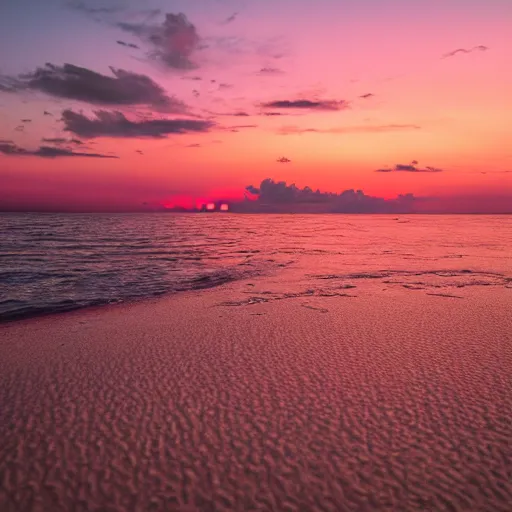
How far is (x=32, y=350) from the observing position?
37.8 ft

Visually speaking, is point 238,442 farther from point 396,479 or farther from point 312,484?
point 396,479

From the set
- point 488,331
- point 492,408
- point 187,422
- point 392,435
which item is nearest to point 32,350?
point 187,422

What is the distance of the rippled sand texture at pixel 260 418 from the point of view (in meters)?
5.62

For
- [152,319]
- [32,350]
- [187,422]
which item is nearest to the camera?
[187,422]

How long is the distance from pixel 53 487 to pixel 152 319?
932cm

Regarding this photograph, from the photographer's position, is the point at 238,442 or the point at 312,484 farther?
Result: the point at 238,442

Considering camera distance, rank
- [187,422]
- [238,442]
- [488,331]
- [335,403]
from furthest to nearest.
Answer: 1. [488,331]
2. [335,403]
3. [187,422]
4. [238,442]

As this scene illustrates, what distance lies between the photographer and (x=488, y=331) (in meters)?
12.5

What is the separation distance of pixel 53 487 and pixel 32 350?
6.79 metres

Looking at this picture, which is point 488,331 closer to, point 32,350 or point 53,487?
point 53,487

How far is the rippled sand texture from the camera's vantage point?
18.5ft

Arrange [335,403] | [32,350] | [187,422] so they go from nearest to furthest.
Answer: [187,422] < [335,403] < [32,350]

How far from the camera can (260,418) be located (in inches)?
293

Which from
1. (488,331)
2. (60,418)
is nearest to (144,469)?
(60,418)
